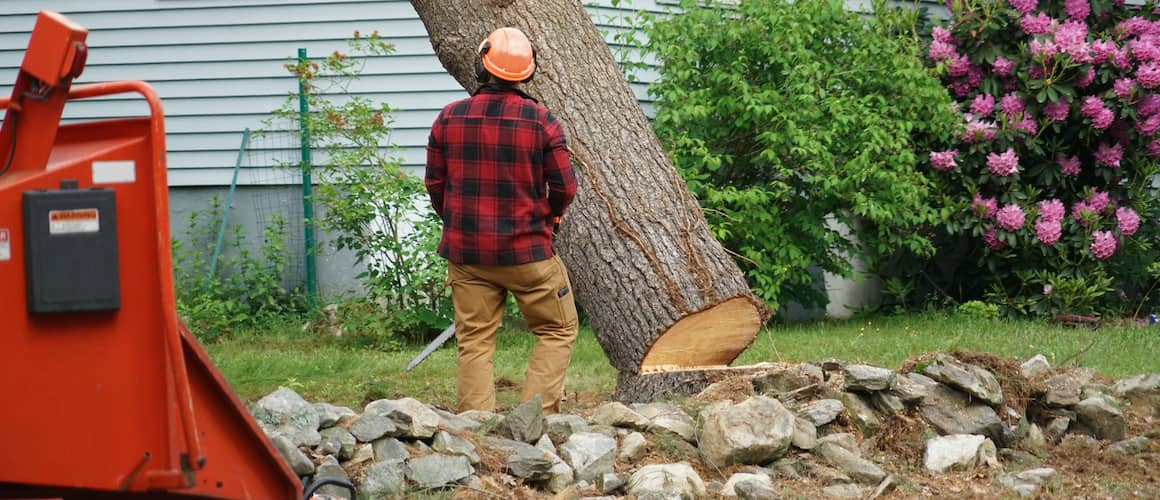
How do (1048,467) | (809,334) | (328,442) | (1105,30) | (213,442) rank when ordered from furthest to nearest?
(1105,30)
(809,334)
(1048,467)
(328,442)
(213,442)

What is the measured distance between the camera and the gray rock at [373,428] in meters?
4.23

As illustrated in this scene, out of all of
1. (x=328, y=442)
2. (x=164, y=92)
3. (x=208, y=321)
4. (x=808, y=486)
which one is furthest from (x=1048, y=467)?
(x=164, y=92)

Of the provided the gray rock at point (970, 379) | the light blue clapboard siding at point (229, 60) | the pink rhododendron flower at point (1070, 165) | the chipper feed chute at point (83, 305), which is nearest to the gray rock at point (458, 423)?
the chipper feed chute at point (83, 305)

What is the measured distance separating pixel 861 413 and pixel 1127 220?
5.26 m

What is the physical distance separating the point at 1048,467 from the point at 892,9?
545 centimetres

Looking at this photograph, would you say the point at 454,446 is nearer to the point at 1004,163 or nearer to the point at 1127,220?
the point at 1004,163

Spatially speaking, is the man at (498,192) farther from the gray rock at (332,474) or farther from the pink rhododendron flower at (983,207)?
the pink rhododendron flower at (983,207)

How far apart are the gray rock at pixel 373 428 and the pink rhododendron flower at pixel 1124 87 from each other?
23.2 ft

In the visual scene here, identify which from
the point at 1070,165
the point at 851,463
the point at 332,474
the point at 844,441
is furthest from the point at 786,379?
the point at 1070,165

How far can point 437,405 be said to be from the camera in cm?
609

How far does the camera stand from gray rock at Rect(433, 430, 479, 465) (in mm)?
4227

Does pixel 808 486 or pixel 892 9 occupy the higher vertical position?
pixel 892 9

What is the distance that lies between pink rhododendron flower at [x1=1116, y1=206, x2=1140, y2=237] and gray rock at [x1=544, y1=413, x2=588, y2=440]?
625 cm

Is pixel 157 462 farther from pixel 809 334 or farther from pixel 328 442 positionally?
pixel 809 334
